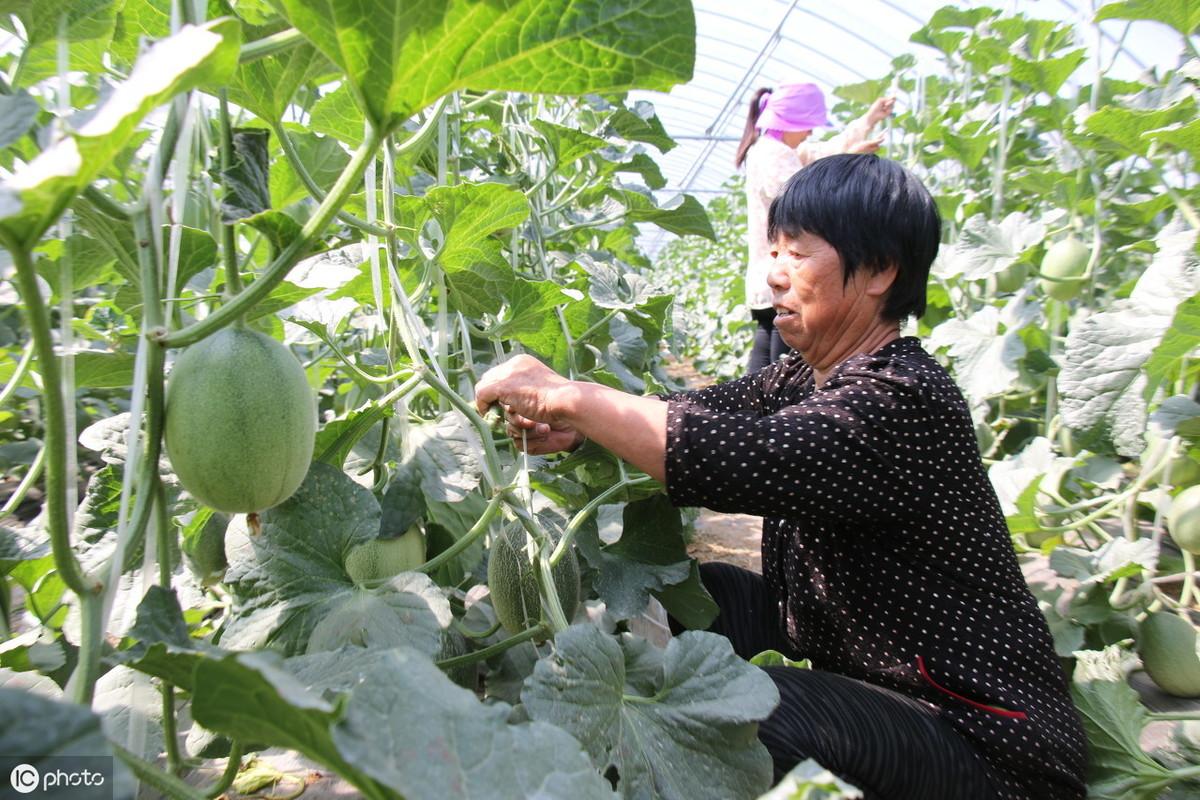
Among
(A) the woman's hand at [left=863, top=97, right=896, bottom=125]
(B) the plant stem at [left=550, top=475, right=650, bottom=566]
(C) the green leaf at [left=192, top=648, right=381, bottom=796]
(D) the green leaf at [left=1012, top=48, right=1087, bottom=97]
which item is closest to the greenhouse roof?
(A) the woman's hand at [left=863, top=97, right=896, bottom=125]

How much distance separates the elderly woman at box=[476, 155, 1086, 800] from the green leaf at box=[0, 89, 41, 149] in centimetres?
65

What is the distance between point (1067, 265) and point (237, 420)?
246 cm

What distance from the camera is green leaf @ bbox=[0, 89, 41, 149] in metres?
0.52

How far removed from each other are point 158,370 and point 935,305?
3.22 m

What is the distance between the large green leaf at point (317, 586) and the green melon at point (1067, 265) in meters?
2.22

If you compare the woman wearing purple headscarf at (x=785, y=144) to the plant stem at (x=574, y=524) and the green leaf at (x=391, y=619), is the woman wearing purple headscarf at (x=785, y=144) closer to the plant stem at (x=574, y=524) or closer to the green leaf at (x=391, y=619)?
the plant stem at (x=574, y=524)

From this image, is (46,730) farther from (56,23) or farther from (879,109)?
(879,109)

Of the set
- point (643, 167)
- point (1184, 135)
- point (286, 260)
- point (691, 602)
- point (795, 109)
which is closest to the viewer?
point (286, 260)

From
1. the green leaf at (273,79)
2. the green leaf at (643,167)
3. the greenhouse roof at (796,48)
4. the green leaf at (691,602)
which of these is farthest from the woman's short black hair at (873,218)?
the greenhouse roof at (796,48)

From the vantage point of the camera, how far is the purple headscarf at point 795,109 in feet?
10.4

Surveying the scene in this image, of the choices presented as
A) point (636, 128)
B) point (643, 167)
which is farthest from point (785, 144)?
point (636, 128)

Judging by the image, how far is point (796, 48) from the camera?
31.9 feet

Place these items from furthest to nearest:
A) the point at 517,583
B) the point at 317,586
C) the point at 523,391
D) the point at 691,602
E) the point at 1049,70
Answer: the point at 1049,70
the point at 691,602
the point at 523,391
the point at 517,583
the point at 317,586

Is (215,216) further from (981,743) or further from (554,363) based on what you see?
(981,743)
